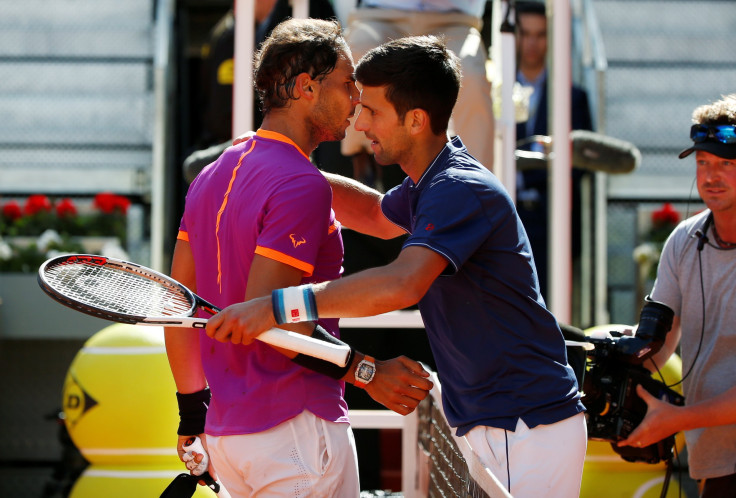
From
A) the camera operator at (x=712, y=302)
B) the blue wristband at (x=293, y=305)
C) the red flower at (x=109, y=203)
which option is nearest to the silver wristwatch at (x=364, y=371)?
the blue wristband at (x=293, y=305)

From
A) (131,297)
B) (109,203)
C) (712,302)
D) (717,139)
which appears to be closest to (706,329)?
(712,302)

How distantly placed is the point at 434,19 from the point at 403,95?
2223mm

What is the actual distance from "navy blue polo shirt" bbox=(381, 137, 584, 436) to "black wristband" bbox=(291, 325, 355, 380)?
0.96ft

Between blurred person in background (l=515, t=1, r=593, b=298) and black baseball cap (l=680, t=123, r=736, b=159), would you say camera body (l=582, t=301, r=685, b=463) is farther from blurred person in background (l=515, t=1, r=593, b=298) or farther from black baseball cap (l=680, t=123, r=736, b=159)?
blurred person in background (l=515, t=1, r=593, b=298)

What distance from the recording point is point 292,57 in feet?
9.20

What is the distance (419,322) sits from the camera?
4.80 m

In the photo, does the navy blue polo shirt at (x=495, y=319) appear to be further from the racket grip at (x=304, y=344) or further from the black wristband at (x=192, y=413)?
the black wristband at (x=192, y=413)

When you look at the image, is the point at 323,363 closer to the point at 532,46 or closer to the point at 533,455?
the point at 533,455

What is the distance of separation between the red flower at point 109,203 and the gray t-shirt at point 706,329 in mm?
4450

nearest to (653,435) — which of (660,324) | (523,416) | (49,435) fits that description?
(660,324)

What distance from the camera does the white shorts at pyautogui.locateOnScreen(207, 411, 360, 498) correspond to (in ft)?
8.61

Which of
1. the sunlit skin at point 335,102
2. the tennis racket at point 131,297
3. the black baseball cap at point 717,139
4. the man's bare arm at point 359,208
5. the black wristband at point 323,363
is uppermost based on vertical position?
the sunlit skin at point 335,102

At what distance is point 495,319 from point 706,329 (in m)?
1.35

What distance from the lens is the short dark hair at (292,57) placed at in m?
2.80
